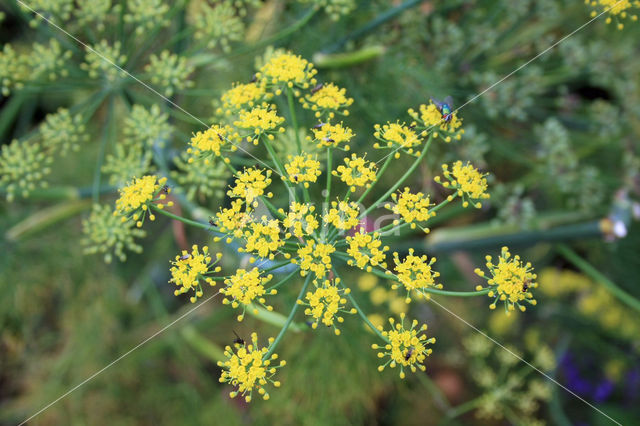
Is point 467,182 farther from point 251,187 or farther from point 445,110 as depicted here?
point 251,187

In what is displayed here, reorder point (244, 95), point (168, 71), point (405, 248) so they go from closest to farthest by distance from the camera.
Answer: point (244, 95)
point (168, 71)
point (405, 248)

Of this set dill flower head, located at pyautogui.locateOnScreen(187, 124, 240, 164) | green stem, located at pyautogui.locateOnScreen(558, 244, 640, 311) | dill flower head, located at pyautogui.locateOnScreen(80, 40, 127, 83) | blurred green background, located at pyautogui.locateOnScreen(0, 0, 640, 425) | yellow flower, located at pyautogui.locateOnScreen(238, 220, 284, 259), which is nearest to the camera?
yellow flower, located at pyautogui.locateOnScreen(238, 220, 284, 259)

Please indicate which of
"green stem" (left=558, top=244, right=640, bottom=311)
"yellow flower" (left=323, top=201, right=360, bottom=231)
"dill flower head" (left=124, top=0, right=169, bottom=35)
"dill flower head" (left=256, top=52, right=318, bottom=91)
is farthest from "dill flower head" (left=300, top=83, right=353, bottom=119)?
"green stem" (left=558, top=244, right=640, bottom=311)

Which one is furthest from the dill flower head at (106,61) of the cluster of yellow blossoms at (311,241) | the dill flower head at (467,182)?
the dill flower head at (467,182)

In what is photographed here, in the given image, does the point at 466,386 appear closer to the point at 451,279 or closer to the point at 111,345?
the point at 451,279

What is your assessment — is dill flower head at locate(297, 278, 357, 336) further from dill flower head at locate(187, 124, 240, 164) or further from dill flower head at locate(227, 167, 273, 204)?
dill flower head at locate(187, 124, 240, 164)

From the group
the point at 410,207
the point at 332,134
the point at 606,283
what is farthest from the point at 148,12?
the point at 606,283
